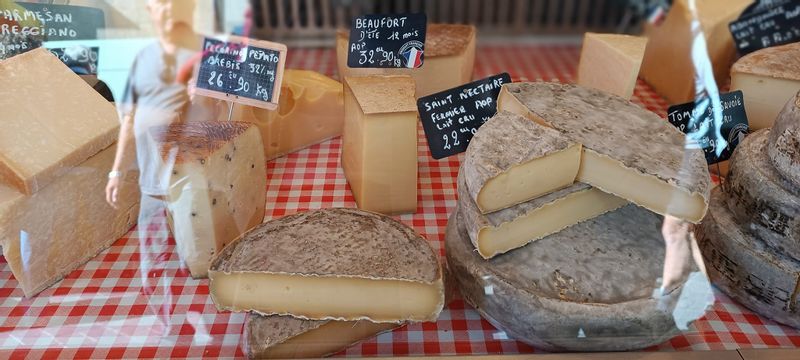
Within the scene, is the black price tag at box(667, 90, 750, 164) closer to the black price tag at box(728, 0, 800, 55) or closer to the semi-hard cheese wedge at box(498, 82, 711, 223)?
the semi-hard cheese wedge at box(498, 82, 711, 223)

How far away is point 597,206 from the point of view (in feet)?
4.56

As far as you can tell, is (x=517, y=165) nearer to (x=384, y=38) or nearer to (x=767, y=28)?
(x=384, y=38)

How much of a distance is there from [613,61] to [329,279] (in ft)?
4.08

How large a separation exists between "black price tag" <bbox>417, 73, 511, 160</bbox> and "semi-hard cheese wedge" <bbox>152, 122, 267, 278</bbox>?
0.48 meters

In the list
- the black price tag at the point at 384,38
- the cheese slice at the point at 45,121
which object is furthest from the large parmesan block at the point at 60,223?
the black price tag at the point at 384,38

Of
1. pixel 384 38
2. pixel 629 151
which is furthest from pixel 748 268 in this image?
pixel 384 38

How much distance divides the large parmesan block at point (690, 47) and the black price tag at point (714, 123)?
57 centimetres

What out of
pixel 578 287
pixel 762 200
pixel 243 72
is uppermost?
pixel 243 72

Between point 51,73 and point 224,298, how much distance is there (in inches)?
28.9

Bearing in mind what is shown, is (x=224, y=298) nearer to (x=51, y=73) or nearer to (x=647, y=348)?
(x=51, y=73)

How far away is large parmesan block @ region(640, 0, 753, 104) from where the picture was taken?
2264mm

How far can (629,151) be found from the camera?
1293 mm

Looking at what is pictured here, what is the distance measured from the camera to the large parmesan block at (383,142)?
5.30ft

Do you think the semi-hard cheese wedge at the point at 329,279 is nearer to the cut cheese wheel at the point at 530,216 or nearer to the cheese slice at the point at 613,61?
the cut cheese wheel at the point at 530,216
